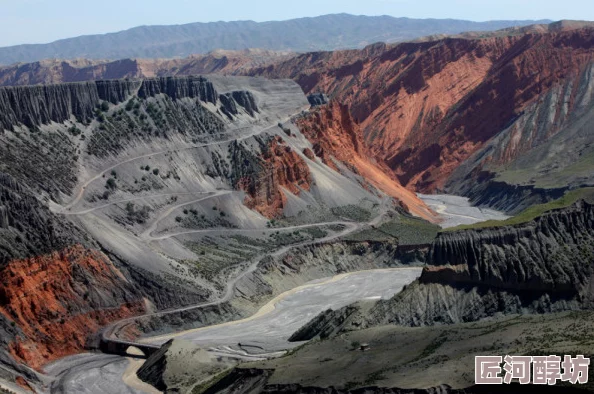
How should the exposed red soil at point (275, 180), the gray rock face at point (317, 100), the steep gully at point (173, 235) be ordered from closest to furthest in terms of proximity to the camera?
the steep gully at point (173, 235) < the exposed red soil at point (275, 180) < the gray rock face at point (317, 100)

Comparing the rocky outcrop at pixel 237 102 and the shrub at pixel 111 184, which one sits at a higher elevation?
the rocky outcrop at pixel 237 102

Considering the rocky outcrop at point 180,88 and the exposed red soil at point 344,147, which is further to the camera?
the exposed red soil at point 344,147

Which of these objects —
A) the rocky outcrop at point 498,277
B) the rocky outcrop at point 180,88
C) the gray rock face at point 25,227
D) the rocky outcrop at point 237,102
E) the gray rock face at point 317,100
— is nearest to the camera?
the rocky outcrop at point 498,277

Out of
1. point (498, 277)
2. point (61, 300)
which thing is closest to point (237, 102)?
point (61, 300)

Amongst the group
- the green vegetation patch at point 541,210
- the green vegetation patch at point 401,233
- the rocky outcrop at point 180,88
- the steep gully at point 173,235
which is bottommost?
the green vegetation patch at point 401,233

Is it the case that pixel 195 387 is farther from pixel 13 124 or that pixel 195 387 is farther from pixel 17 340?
pixel 13 124

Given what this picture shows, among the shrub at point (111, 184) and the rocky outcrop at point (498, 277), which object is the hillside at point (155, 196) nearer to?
the shrub at point (111, 184)

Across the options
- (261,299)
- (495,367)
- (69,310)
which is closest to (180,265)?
(261,299)

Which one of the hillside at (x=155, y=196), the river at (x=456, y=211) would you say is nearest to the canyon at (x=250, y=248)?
the hillside at (x=155, y=196)
